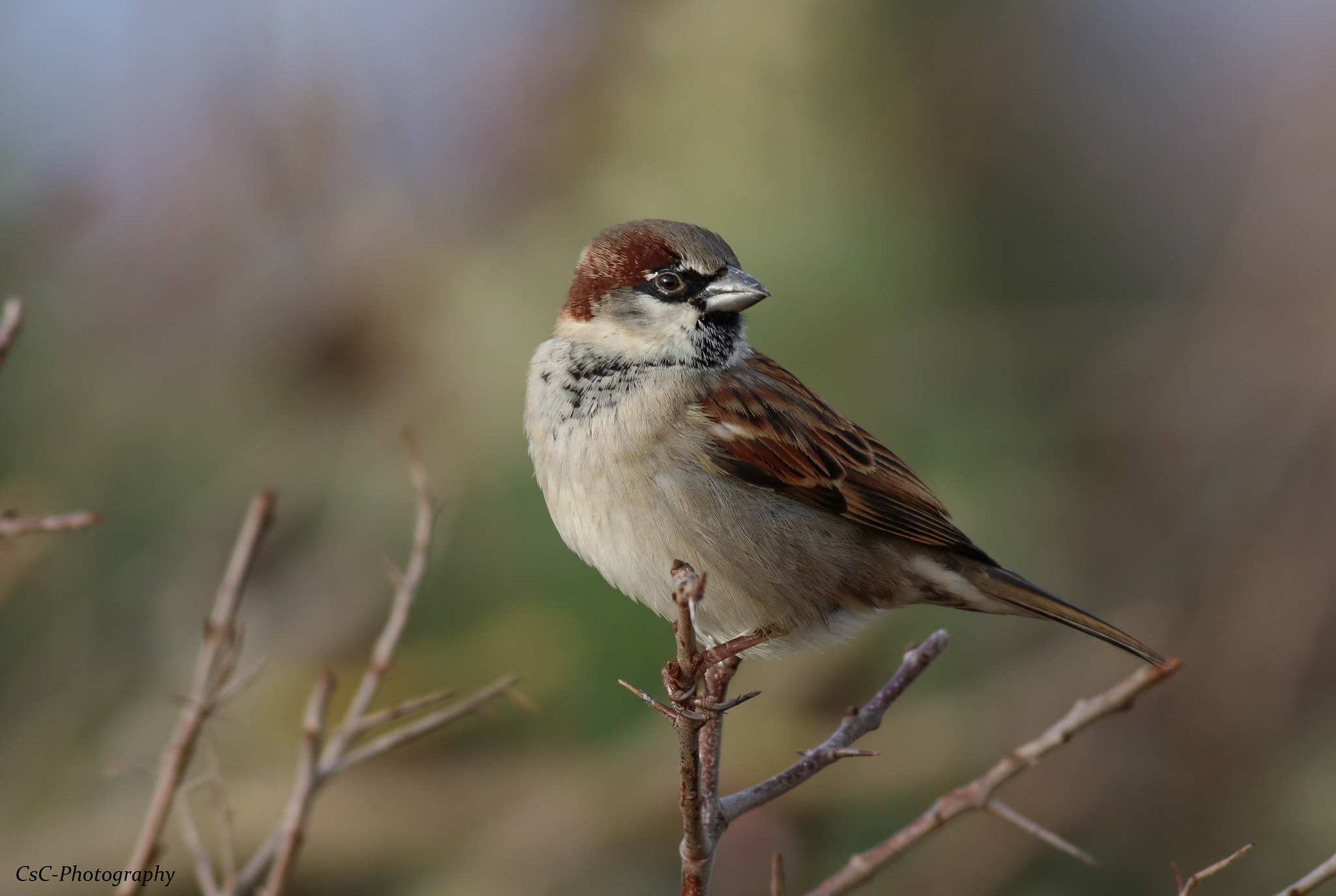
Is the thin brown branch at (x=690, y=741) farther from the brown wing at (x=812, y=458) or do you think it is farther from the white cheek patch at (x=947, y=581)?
the white cheek patch at (x=947, y=581)

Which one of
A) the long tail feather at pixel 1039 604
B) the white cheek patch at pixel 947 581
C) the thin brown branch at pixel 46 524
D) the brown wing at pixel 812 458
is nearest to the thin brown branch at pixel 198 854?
the thin brown branch at pixel 46 524

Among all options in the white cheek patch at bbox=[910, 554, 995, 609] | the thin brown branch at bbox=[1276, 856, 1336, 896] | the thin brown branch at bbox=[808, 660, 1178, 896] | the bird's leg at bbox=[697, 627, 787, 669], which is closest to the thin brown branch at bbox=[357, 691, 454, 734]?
the bird's leg at bbox=[697, 627, 787, 669]

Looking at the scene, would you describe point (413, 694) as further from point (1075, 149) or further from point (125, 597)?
point (1075, 149)

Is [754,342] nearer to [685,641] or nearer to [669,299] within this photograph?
[669,299]

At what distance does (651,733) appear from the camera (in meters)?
3.96

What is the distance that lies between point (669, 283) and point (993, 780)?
1.28 metres

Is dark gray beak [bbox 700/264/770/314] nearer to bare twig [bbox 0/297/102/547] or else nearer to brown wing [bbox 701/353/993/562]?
brown wing [bbox 701/353/993/562]

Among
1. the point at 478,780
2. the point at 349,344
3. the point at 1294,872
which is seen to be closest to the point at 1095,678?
the point at 1294,872

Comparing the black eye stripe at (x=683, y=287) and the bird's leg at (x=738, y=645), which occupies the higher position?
the black eye stripe at (x=683, y=287)

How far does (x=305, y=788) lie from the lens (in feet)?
5.61

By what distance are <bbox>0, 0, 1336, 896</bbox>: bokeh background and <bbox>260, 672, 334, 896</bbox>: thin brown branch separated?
1261 millimetres

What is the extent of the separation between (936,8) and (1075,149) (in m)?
1.17

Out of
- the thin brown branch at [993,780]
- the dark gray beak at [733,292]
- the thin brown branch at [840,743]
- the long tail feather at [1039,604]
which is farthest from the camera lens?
the long tail feather at [1039,604]

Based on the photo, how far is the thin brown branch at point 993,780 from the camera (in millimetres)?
1643
